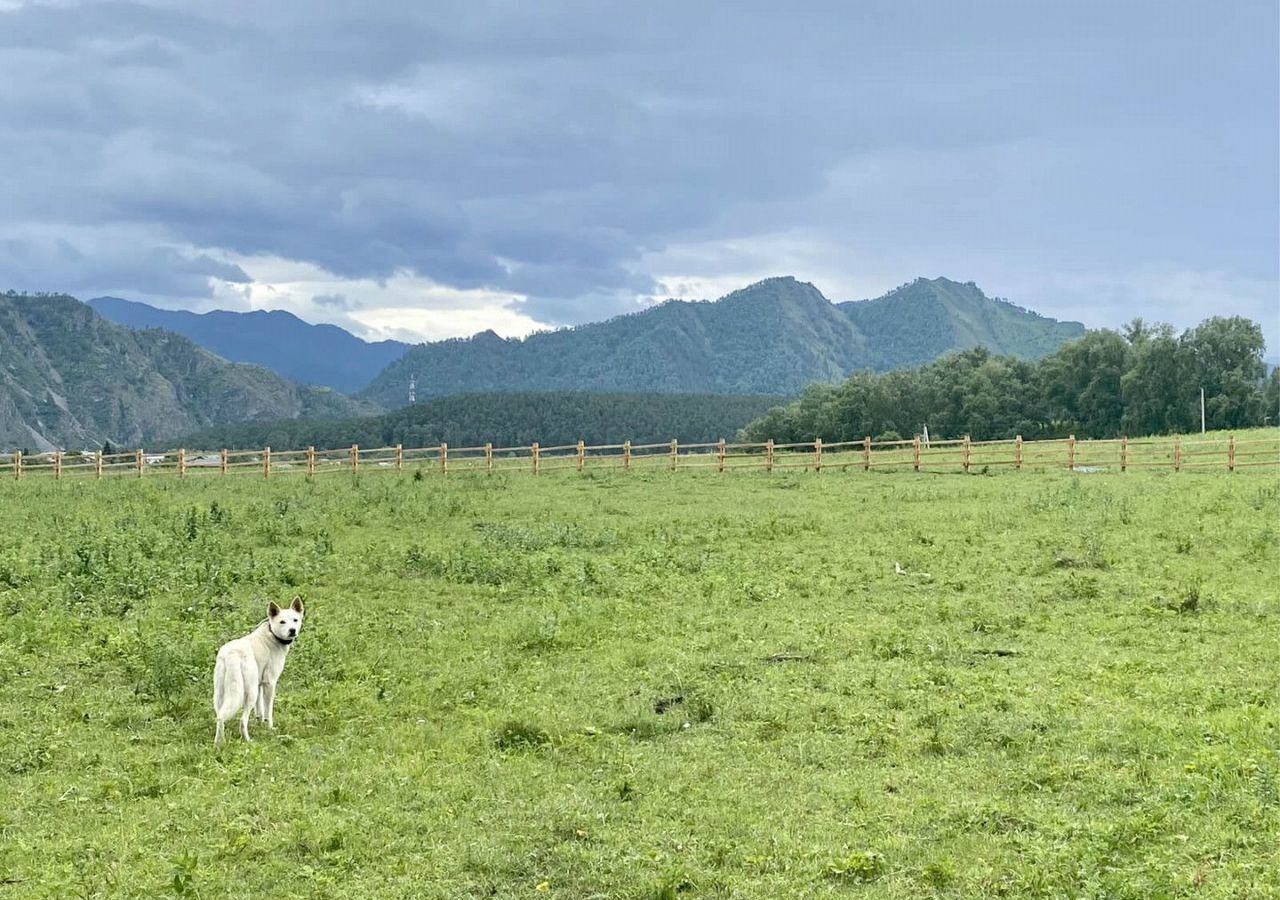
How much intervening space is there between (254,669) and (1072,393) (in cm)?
9638

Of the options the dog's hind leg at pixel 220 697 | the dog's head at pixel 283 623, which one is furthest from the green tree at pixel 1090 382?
the dog's hind leg at pixel 220 697

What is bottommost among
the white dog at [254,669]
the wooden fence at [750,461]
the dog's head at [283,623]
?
the white dog at [254,669]

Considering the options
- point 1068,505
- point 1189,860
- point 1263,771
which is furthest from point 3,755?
point 1068,505

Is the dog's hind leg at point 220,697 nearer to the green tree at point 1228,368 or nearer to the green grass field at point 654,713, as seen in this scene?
the green grass field at point 654,713

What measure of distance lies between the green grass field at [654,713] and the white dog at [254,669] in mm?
354

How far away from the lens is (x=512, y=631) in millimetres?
15523

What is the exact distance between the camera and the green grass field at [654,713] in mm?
7574

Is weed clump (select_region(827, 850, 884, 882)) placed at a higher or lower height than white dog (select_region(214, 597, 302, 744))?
lower

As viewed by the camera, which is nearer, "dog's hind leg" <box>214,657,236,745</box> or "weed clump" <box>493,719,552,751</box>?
"dog's hind leg" <box>214,657,236,745</box>

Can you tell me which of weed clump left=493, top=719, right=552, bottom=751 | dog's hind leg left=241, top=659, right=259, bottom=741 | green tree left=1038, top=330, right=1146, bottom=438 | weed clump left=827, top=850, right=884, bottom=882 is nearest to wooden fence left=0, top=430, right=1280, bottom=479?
weed clump left=493, top=719, right=552, bottom=751

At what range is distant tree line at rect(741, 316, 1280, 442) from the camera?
3388 inches

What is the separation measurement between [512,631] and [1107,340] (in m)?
91.3

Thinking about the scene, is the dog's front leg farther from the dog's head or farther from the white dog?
the dog's head

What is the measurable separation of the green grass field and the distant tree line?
70.3m
